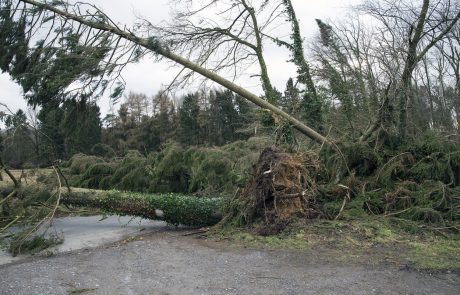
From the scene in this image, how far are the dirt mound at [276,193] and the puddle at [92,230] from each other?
6.63 ft

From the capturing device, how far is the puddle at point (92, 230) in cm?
708

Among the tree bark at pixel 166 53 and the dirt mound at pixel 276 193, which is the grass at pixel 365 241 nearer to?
the dirt mound at pixel 276 193

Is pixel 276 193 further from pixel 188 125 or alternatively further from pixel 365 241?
pixel 188 125

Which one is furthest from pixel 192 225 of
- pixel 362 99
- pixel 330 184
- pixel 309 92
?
pixel 309 92

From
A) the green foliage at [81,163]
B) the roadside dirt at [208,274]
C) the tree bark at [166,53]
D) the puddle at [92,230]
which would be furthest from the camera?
the green foliage at [81,163]

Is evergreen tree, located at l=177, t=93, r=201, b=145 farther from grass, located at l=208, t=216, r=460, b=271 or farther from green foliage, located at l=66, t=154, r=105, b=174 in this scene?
grass, located at l=208, t=216, r=460, b=271

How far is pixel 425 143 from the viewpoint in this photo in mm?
8570

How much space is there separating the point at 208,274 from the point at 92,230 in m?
4.17

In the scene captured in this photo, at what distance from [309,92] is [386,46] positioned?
3885 millimetres

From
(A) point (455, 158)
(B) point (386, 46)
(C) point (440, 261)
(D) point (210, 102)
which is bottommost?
(C) point (440, 261)

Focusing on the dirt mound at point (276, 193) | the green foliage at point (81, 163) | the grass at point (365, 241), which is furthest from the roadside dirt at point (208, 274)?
the green foliage at point (81, 163)

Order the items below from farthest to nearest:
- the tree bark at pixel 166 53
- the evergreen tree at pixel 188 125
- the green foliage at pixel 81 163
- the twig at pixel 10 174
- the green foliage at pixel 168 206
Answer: the evergreen tree at pixel 188 125 → the green foliage at pixel 81 163 → the tree bark at pixel 166 53 → the twig at pixel 10 174 → the green foliage at pixel 168 206

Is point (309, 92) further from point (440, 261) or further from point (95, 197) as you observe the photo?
point (440, 261)

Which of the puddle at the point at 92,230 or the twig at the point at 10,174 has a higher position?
the twig at the point at 10,174
